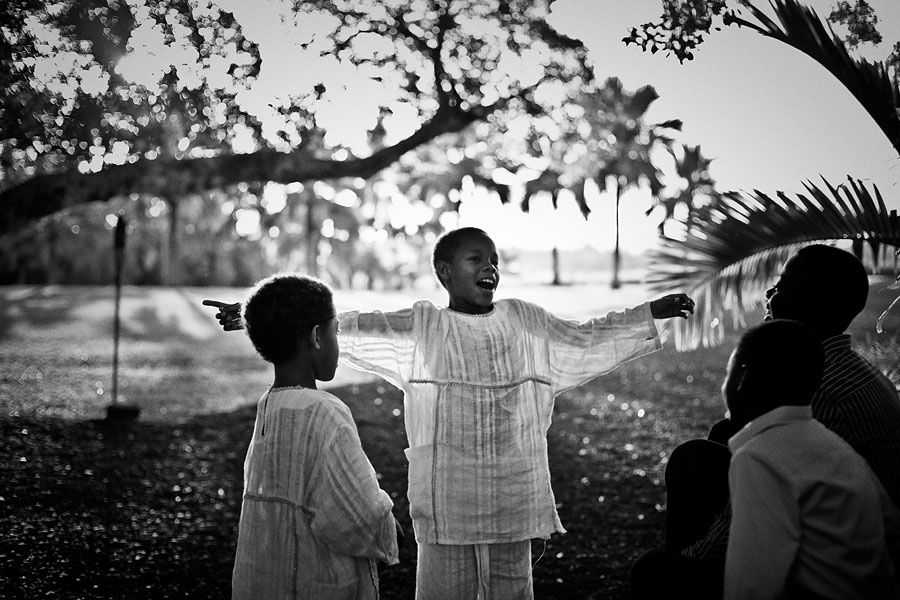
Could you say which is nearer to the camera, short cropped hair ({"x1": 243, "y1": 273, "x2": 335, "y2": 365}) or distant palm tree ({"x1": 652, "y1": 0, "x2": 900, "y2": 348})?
short cropped hair ({"x1": 243, "y1": 273, "x2": 335, "y2": 365})

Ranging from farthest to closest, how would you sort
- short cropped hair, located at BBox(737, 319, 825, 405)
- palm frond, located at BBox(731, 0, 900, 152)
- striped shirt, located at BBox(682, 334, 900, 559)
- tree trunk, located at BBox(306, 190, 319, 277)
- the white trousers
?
tree trunk, located at BBox(306, 190, 319, 277)
palm frond, located at BBox(731, 0, 900, 152)
the white trousers
striped shirt, located at BBox(682, 334, 900, 559)
short cropped hair, located at BBox(737, 319, 825, 405)

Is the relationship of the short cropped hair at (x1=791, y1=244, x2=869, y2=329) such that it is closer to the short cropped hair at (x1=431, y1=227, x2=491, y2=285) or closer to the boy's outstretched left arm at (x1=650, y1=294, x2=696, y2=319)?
the boy's outstretched left arm at (x1=650, y1=294, x2=696, y2=319)

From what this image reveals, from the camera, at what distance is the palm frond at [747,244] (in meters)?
4.18

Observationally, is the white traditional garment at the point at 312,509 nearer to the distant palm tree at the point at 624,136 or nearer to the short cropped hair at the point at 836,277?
the short cropped hair at the point at 836,277

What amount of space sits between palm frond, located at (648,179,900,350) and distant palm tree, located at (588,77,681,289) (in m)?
2.83

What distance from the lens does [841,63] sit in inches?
165

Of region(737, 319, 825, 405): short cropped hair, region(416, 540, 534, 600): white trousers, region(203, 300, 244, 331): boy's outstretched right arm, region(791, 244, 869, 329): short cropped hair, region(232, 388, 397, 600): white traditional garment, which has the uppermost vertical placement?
region(791, 244, 869, 329): short cropped hair

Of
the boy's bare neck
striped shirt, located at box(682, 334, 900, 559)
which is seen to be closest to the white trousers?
striped shirt, located at box(682, 334, 900, 559)

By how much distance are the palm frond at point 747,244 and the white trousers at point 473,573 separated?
1660 mm

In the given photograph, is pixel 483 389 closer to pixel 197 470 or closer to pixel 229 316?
pixel 229 316

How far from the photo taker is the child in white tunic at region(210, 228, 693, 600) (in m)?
3.36

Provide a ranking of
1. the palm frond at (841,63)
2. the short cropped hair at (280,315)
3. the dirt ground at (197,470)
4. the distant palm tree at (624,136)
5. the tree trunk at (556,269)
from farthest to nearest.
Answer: the tree trunk at (556,269) < the distant palm tree at (624,136) < the dirt ground at (197,470) < the palm frond at (841,63) < the short cropped hair at (280,315)

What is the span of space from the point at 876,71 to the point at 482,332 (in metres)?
2.48

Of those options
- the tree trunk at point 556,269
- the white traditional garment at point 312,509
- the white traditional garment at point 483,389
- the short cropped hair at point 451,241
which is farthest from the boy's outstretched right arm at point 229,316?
the tree trunk at point 556,269
